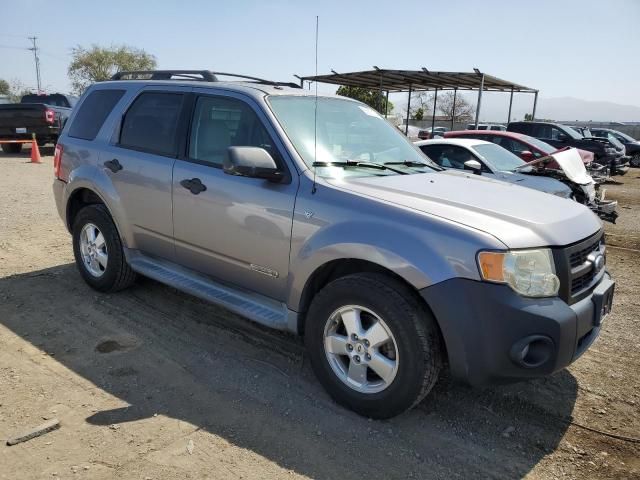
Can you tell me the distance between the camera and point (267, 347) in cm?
394

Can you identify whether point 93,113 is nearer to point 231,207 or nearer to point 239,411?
point 231,207

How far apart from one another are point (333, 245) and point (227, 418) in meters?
1.18

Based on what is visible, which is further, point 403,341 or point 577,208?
point 577,208

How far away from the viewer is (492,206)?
Answer: 118 inches

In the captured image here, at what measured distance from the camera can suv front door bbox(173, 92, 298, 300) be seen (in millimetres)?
3342

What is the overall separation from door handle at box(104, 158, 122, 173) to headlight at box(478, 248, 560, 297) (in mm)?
3148

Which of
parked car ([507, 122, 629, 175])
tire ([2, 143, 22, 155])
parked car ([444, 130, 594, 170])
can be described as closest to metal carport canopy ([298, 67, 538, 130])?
parked car ([507, 122, 629, 175])

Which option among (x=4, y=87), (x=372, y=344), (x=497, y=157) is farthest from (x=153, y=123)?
(x=4, y=87)

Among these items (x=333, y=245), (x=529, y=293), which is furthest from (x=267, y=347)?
(x=529, y=293)

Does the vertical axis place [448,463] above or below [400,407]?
below

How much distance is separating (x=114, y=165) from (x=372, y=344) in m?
2.79

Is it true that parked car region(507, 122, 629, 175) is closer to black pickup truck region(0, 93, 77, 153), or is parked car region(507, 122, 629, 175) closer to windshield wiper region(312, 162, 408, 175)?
black pickup truck region(0, 93, 77, 153)

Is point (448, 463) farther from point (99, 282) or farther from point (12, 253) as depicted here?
point (12, 253)

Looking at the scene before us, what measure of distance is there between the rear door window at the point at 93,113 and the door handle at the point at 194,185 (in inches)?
56.5
